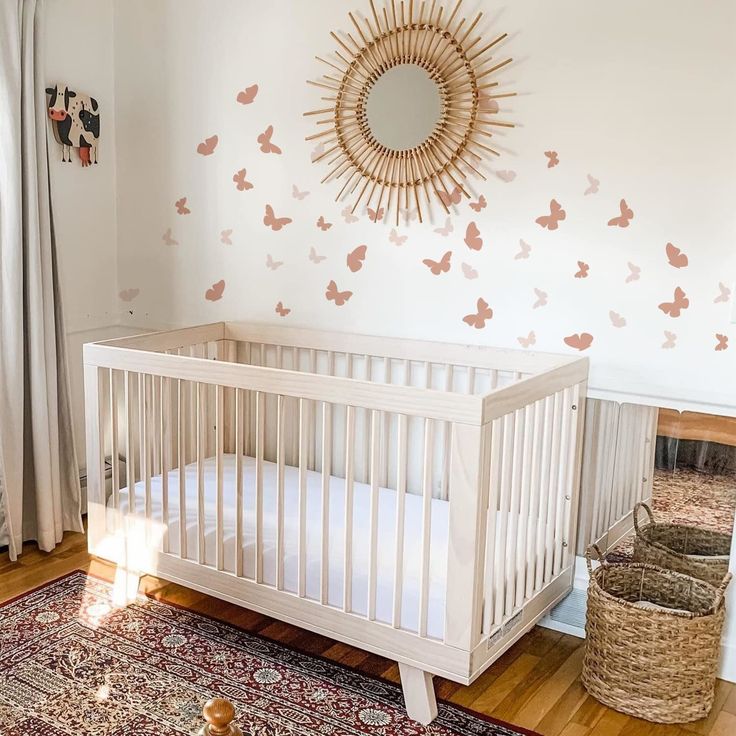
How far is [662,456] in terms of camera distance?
2.40 m

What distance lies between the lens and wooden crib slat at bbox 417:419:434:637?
193 cm

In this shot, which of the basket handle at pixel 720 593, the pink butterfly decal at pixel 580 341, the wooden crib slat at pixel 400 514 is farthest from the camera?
the pink butterfly decal at pixel 580 341

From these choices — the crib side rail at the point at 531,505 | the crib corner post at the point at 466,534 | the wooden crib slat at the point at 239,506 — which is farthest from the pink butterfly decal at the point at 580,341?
the wooden crib slat at the point at 239,506

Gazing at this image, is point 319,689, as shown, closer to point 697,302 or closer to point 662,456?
point 662,456

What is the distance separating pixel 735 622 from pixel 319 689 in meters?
1.14

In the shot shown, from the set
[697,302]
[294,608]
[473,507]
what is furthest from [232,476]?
[697,302]

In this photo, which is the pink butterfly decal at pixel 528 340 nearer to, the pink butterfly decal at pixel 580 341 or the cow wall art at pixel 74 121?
the pink butterfly decal at pixel 580 341

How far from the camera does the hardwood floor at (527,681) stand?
2.08 m

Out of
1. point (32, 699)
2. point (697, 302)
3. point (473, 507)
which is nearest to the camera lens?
point (473, 507)

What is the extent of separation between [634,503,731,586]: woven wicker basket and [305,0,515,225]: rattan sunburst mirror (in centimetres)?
116

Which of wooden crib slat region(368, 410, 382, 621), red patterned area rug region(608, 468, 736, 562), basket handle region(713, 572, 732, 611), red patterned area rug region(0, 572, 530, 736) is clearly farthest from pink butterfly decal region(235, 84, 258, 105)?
basket handle region(713, 572, 732, 611)

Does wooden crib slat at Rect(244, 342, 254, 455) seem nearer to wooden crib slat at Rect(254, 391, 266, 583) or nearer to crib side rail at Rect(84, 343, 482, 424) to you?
crib side rail at Rect(84, 343, 482, 424)

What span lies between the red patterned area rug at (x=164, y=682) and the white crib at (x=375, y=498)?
138 mm

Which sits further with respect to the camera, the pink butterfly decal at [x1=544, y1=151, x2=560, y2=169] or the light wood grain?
the pink butterfly decal at [x1=544, y1=151, x2=560, y2=169]
